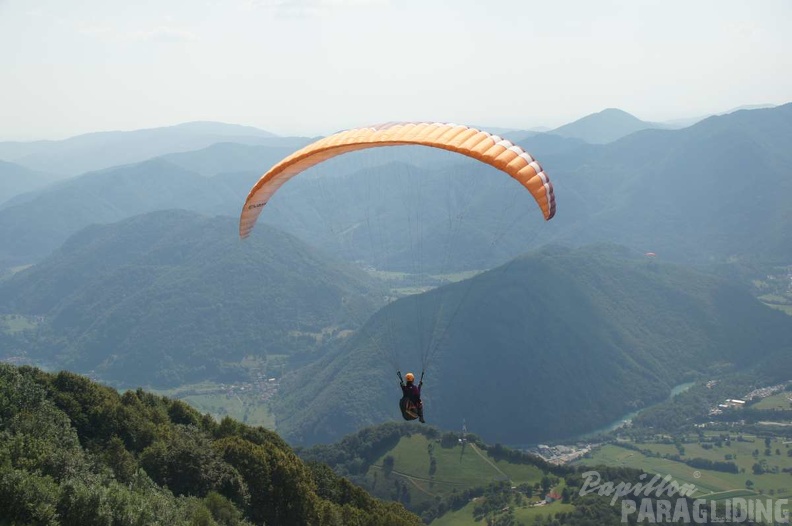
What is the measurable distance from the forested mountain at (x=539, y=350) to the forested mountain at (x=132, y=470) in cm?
9565

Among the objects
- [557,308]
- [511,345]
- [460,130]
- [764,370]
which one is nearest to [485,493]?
[460,130]

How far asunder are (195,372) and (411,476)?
128533mm

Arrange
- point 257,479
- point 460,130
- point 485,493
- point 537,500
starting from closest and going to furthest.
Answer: point 460,130
point 257,479
point 537,500
point 485,493

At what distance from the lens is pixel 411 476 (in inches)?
3302

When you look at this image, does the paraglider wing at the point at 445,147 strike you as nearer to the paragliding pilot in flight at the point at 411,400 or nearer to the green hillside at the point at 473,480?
the paragliding pilot in flight at the point at 411,400

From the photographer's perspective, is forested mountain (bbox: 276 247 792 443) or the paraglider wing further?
forested mountain (bbox: 276 247 792 443)

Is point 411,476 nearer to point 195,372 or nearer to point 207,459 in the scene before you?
point 207,459

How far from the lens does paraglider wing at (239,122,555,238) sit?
2150 centimetres

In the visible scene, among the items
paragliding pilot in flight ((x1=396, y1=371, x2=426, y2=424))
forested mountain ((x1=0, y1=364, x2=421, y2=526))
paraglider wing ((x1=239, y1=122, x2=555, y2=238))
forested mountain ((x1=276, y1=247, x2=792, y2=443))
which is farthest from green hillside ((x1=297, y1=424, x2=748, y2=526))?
paraglider wing ((x1=239, y1=122, x2=555, y2=238))

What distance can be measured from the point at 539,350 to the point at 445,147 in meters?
143

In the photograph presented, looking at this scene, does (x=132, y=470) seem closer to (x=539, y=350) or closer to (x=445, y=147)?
(x=445, y=147)

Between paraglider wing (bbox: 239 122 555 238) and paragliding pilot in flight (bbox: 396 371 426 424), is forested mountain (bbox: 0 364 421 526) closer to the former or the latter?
paragliding pilot in flight (bbox: 396 371 426 424)

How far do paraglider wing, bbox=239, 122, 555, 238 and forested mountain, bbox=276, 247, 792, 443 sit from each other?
105m

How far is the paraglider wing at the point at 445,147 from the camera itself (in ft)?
70.5
